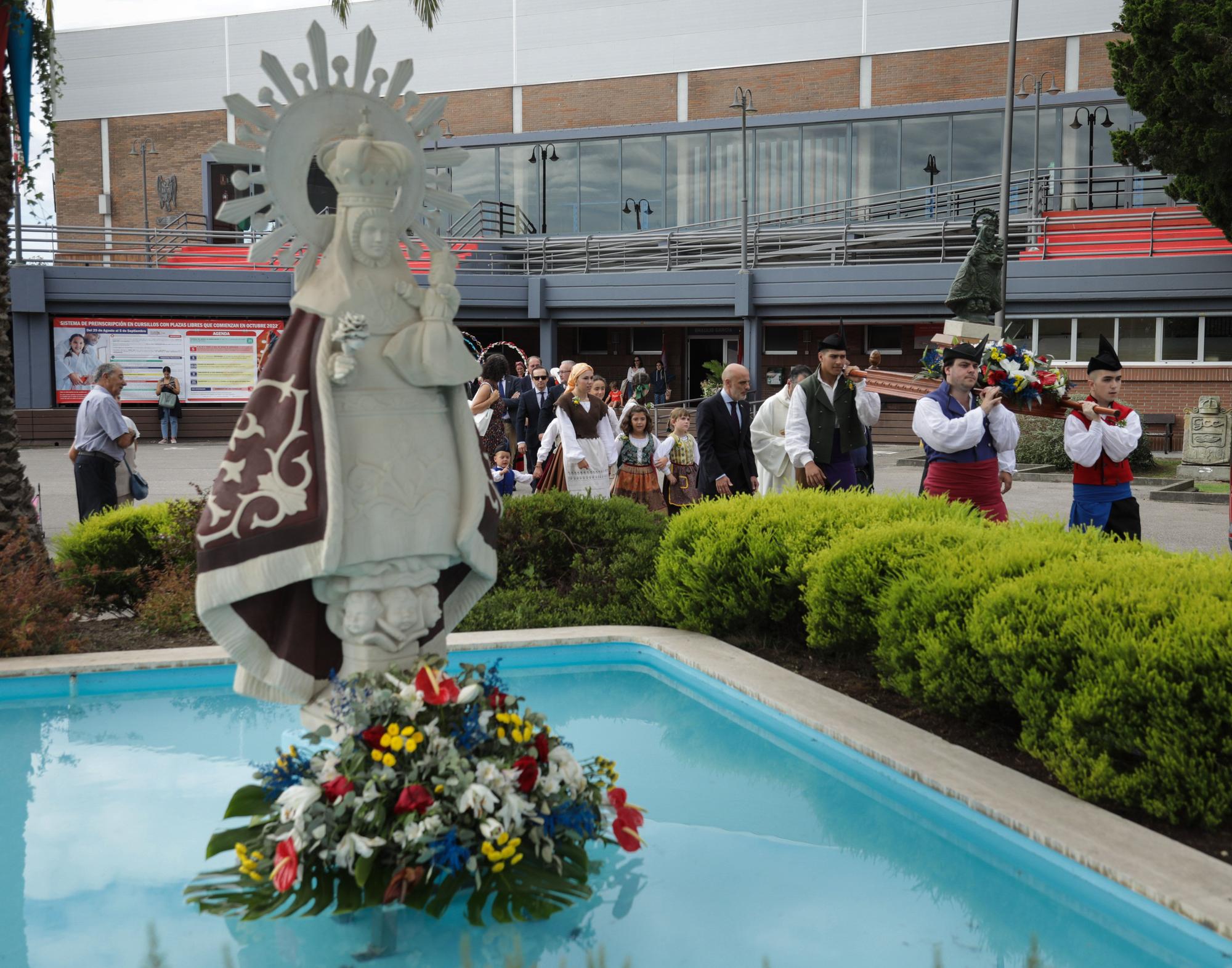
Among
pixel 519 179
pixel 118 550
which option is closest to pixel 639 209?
pixel 519 179

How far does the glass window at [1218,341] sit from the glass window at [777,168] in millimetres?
12330

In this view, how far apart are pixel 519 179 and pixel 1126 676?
110 feet

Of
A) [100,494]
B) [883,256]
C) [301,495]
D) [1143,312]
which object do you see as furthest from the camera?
[883,256]

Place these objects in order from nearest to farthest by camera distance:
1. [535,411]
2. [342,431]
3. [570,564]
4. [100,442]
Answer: [342,431] → [570,564] → [100,442] → [535,411]

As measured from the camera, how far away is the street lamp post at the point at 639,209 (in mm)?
34500

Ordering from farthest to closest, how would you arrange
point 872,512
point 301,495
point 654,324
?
point 654,324 < point 872,512 < point 301,495

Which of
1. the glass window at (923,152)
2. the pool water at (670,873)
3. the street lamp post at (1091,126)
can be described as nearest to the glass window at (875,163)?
the glass window at (923,152)

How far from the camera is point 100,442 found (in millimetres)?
9938

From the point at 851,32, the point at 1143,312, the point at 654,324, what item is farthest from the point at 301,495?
the point at 851,32

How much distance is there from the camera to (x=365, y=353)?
3.74 metres

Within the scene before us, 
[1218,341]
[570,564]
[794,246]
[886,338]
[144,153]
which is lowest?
[570,564]

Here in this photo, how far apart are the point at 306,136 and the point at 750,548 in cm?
370

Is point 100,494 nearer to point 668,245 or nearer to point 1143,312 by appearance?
point 668,245

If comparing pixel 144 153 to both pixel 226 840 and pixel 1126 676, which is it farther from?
pixel 1126 676
